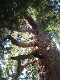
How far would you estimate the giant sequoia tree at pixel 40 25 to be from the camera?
712cm

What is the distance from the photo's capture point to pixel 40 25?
913 cm

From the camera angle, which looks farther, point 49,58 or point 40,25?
point 49,58

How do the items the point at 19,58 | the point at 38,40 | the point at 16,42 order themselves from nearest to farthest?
1. the point at 19,58
2. the point at 16,42
3. the point at 38,40

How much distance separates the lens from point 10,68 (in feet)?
38.9

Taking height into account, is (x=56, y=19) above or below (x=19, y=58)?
above

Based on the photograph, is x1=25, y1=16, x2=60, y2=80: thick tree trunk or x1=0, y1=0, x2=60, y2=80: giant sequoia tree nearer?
x1=0, y1=0, x2=60, y2=80: giant sequoia tree

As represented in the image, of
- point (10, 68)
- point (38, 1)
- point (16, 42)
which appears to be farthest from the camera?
point (10, 68)

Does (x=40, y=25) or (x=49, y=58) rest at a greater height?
(x=40, y=25)

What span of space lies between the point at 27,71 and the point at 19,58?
3.63 meters

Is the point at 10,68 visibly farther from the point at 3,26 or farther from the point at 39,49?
the point at 3,26

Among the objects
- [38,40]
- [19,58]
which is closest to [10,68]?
[38,40]

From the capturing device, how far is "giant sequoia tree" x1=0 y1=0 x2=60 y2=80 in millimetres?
7125

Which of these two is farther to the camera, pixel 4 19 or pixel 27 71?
pixel 27 71

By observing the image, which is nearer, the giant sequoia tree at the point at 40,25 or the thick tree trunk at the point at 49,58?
the giant sequoia tree at the point at 40,25
